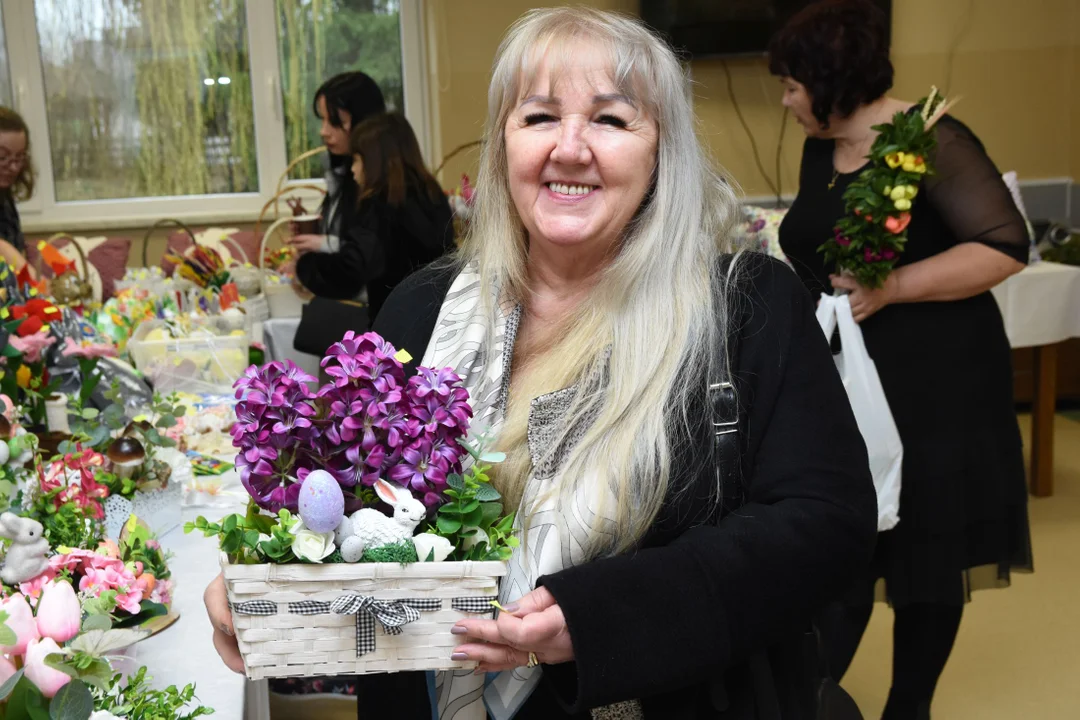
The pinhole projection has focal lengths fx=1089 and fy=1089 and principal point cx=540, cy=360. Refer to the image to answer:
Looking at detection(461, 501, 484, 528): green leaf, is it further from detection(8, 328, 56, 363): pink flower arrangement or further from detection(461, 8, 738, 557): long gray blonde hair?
detection(8, 328, 56, 363): pink flower arrangement

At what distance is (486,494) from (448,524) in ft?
0.14

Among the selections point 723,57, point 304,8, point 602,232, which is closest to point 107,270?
point 304,8

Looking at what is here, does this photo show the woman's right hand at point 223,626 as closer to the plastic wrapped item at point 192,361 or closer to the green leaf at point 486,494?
the green leaf at point 486,494

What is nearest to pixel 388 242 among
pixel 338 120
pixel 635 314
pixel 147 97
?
pixel 338 120

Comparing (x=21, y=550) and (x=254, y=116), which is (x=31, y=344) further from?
(x=254, y=116)

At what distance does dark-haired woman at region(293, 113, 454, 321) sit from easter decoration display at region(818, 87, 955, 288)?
4.23 feet

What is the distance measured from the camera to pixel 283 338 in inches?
156

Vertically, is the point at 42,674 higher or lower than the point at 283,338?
higher

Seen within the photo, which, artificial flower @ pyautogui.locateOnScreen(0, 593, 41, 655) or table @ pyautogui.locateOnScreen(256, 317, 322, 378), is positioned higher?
artificial flower @ pyautogui.locateOnScreen(0, 593, 41, 655)

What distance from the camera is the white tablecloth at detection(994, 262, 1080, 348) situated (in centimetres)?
454

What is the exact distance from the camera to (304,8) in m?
6.62

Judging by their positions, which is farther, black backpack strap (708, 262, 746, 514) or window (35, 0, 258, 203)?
window (35, 0, 258, 203)

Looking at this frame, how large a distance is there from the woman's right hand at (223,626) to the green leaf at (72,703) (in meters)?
0.31

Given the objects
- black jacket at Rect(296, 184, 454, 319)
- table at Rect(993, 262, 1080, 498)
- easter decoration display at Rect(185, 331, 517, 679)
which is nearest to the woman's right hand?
easter decoration display at Rect(185, 331, 517, 679)
